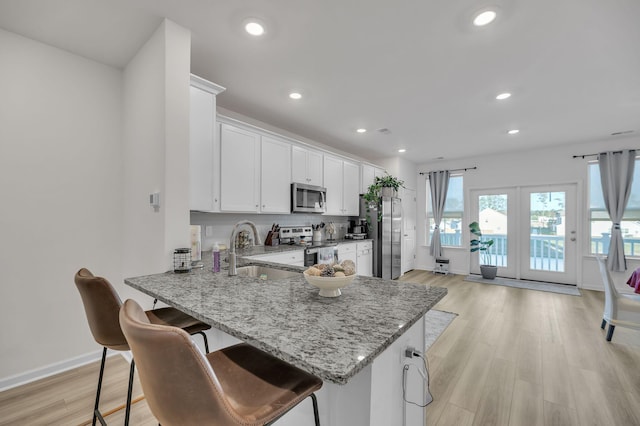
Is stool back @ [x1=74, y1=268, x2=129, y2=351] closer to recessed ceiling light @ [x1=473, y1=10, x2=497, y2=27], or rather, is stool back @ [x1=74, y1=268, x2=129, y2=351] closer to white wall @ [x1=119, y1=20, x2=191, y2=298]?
white wall @ [x1=119, y1=20, x2=191, y2=298]

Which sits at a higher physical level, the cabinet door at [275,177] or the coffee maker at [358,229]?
the cabinet door at [275,177]

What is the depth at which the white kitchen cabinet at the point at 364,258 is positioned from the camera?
465 centimetres

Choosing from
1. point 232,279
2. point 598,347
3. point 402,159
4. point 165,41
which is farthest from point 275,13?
point 402,159

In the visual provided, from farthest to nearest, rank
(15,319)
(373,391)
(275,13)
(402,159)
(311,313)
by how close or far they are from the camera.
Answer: (402,159), (15,319), (275,13), (311,313), (373,391)

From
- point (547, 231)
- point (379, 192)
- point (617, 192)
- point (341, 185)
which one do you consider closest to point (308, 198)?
point (341, 185)

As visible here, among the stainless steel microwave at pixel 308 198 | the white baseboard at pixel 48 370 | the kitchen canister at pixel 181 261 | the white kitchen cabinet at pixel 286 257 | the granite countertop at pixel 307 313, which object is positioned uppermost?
the stainless steel microwave at pixel 308 198

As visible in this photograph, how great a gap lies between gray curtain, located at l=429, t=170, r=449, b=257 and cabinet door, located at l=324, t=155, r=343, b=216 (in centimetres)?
284

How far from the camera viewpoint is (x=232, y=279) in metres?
1.62

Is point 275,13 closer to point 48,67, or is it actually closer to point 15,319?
point 48,67

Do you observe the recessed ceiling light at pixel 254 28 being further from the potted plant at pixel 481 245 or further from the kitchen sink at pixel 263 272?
the potted plant at pixel 481 245

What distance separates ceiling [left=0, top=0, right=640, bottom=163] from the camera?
5.91 ft

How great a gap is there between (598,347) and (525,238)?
328 centimetres

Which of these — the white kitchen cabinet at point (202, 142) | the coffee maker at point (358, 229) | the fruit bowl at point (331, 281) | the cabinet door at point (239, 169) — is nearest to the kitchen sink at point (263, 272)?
the fruit bowl at point (331, 281)

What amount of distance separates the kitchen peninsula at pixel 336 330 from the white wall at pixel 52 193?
140 centimetres
